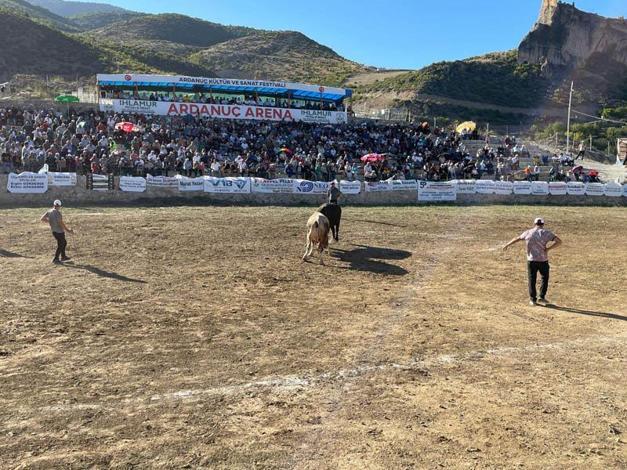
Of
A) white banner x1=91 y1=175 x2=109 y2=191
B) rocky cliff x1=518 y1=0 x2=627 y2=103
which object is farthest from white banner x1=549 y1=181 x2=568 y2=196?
rocky cliff x1=518 y1=0 x2=627 y2=103

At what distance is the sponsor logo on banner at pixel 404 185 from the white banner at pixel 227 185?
7.02 m

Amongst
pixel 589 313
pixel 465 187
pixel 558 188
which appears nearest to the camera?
pixel 589 313

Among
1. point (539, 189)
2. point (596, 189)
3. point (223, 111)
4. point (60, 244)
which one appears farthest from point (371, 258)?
point (223, 111)

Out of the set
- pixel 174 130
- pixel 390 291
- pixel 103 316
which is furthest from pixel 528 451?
pixel 174 130

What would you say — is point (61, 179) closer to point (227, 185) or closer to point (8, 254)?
point (227, 185)

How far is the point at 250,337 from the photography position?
7984 mm

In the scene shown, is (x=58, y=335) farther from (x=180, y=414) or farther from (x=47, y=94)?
(x=47, y=94)

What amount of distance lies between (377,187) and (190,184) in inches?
342

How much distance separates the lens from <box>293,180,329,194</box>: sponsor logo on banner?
25078mm

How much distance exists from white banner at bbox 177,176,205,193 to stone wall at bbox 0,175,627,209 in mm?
214

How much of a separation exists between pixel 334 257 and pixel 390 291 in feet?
10.3

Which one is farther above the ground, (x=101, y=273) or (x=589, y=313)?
(x=101, y=273)

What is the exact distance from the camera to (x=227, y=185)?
24.1 m

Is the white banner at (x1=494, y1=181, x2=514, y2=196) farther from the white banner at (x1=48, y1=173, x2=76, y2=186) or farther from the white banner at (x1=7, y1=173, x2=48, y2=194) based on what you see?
the white banner at (x1=7, y1=173, x2=48, y2=194)
